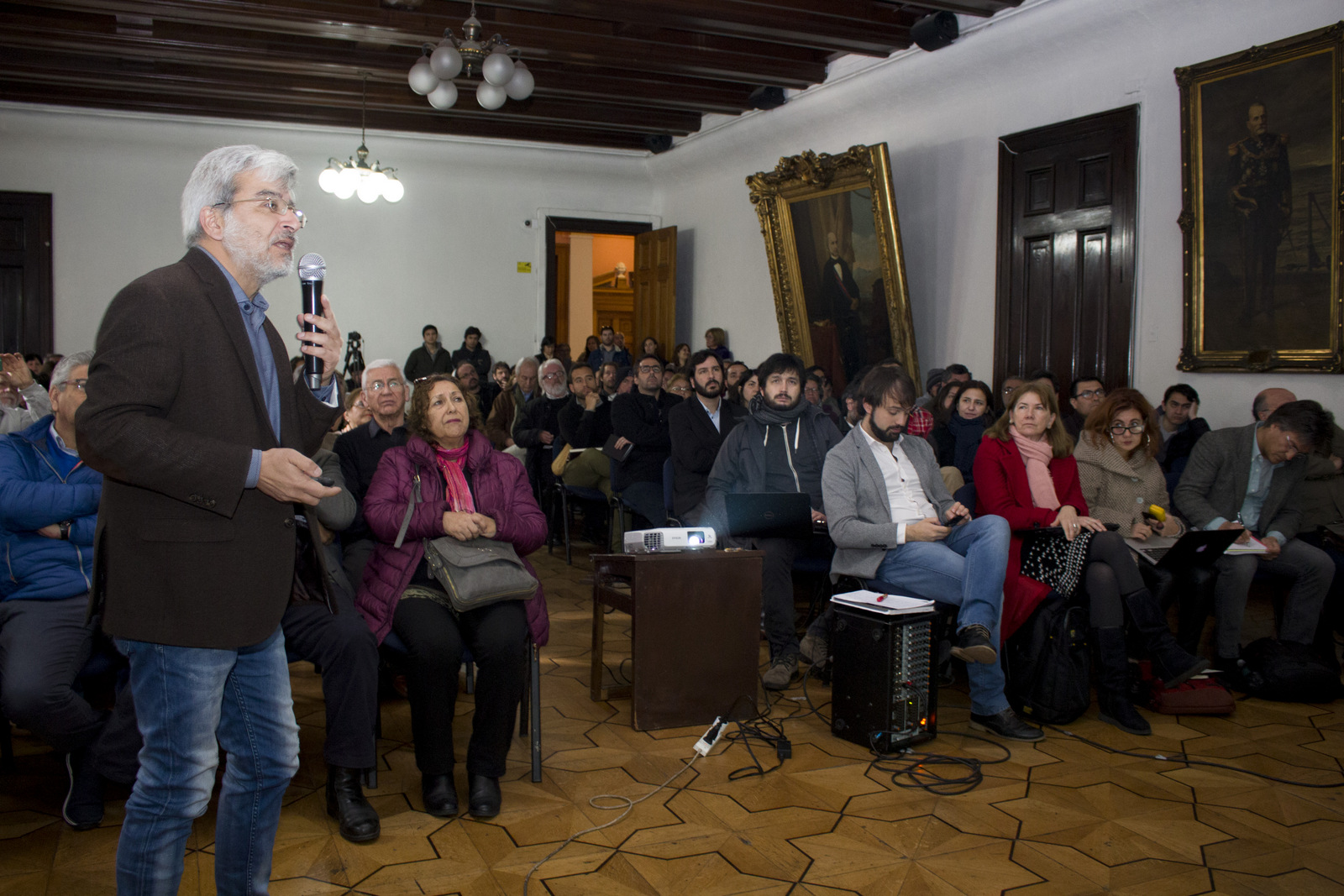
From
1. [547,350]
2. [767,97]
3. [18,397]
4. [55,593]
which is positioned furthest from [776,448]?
[547,350]

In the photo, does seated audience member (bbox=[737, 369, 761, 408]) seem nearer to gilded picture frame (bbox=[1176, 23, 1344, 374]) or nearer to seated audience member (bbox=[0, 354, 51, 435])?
gilded picture frame (bbox=[1176, 23, 1344, 374])

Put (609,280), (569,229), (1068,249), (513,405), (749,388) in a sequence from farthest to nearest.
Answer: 1. (609,280)
2. (569,229)
3. (513,405)
4. (1068,249)
5. (749,388)

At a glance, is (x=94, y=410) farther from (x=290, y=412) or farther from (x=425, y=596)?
(x=425, y=596)

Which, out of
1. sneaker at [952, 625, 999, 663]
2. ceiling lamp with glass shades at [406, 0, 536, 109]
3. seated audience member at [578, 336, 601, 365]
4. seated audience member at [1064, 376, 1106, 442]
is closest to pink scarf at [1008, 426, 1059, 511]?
sneaker at [952, 625, 999, 663]

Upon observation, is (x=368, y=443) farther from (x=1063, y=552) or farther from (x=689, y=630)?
(x=1063, y=552)

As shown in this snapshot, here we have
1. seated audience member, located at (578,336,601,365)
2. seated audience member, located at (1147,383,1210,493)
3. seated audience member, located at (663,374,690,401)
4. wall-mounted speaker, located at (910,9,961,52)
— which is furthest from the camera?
seated audience member, located at (578,336,601,365)

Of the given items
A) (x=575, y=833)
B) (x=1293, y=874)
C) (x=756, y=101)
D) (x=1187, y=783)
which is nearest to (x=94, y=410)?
(x=575, y=833)

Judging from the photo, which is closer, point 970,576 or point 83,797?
point 83,797

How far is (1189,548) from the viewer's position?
404 cm

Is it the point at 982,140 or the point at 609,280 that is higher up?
the point at 609,280

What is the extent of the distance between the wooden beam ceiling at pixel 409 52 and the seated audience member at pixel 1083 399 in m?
2.71

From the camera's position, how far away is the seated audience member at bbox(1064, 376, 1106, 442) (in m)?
5.87

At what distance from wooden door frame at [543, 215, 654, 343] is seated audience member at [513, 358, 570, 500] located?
4.73m

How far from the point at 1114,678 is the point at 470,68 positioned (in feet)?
17.8
